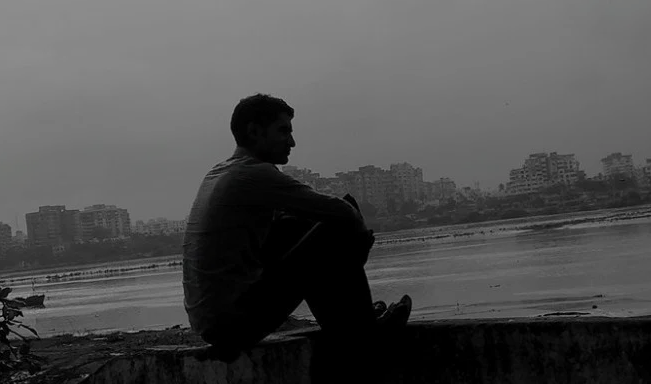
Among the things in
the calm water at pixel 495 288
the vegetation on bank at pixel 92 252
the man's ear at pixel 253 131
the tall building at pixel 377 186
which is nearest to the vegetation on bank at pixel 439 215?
the vegetation on bank at pixel 92 252

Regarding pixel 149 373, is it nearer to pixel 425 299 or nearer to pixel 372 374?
pixel 372 374

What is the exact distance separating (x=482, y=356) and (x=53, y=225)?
161091 millimetres

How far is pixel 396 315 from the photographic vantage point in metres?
3.29

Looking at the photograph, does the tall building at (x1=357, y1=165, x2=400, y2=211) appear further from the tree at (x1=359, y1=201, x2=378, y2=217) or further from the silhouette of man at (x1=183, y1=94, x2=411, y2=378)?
the silhouette of man at (x1=183, y1=94, x2=411, y2=378)

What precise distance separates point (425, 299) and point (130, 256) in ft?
325

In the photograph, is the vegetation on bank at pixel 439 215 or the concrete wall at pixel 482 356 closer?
the concrete wall at pixel 482 356

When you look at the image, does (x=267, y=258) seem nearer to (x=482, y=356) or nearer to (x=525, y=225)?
(x=482, y=356)

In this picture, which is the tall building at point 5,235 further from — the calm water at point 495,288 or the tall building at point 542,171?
the calm water at point 495,288

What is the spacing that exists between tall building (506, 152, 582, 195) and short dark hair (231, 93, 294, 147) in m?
155

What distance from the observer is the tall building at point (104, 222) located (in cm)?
15902

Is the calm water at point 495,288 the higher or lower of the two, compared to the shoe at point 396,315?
lower

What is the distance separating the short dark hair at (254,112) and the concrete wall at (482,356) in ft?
2.97

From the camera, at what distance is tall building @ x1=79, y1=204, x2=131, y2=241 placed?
522 feet

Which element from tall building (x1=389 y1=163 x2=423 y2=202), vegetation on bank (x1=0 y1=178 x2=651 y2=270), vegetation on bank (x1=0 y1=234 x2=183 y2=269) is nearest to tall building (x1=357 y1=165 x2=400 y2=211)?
tall building (x1=389 y1=163 x2=423 y2=202)
